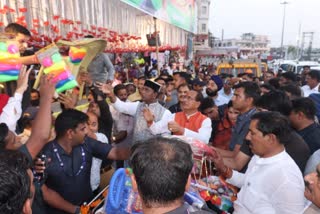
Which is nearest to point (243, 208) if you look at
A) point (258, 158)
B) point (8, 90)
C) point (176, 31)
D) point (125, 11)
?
point (258, 158)

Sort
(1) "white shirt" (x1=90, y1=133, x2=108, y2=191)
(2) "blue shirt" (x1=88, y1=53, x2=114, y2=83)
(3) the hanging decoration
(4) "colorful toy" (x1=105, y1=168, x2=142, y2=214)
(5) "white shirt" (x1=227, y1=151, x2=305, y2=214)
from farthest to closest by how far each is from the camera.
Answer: (2) "blue shirt" (x1=88, y1=53, x2=114, y2=83) → (3) the hanging decoration → (1) "white shirt" (x1=90, y1=133, x2=108, y2=191) → (5) "white shirt" (x1=227, y1=151, x2=305, y2=214) → (4) "colorful toy" (x1=105, y1=168, x2=142, y2=214)

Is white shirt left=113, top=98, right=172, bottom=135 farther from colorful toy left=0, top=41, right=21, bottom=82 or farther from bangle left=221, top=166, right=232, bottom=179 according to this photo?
colorful toy left=0, top=41, right=21, bottom=82

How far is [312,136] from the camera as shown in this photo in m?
3.26

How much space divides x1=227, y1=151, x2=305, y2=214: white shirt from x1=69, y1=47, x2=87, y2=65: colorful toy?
77.5 inches

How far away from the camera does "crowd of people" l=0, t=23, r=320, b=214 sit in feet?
4.76

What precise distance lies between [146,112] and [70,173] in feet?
3.86

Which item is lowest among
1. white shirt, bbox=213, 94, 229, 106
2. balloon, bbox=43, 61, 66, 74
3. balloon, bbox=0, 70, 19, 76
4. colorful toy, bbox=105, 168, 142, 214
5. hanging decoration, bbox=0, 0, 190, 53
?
white shirt, bbox=213, 94, 229, 106

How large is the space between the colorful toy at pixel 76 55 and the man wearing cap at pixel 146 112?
33.4 inches

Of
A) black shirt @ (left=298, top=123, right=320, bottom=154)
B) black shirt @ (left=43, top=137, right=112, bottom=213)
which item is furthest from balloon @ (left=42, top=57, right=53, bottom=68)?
black shirt @ (left=298, top=123, right=320, bottom=154)

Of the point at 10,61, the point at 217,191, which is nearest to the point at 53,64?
the point at 10,61

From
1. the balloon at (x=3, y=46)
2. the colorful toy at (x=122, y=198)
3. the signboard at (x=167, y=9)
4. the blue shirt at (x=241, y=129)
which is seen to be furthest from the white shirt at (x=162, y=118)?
the signboard at (x=167, y=9)

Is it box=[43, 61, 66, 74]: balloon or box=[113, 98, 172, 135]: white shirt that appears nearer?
box=[43, 61, 66, 74]: balloon

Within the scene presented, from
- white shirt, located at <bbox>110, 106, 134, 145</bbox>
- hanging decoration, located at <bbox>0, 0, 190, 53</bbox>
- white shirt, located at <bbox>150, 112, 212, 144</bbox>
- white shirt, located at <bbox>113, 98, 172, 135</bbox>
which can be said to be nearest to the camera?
white shirt, located at <bbox>150, 112, 212, 144</bbox>

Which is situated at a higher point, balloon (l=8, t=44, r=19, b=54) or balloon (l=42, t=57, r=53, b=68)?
balloon (l=8, t=44, r=19, b=54)
